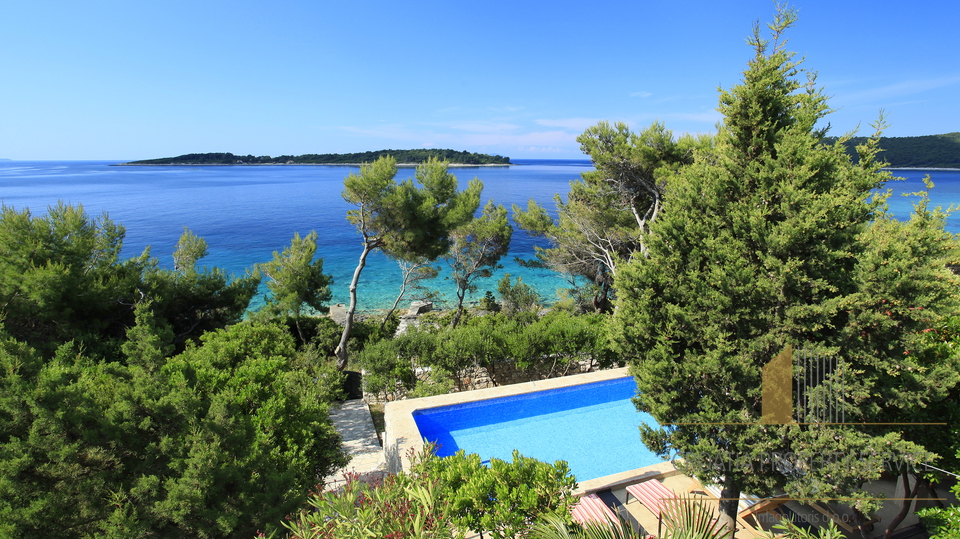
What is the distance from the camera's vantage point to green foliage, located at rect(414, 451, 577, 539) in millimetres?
3955

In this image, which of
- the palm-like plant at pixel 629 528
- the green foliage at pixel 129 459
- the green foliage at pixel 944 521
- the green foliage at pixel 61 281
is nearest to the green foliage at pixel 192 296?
the green foliage at pixel 61 281

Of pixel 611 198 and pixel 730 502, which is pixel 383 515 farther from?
pixel 611 198

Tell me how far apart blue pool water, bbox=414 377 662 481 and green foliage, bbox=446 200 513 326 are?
30.1 feet

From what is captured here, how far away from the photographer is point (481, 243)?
18047mm

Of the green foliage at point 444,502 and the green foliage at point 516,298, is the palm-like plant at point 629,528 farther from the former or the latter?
the green foliage at point 516,298

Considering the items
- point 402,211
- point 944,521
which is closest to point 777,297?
point 944,521

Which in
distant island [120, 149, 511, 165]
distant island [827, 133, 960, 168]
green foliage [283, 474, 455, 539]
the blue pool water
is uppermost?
distant island [120, 149, 511, 165]

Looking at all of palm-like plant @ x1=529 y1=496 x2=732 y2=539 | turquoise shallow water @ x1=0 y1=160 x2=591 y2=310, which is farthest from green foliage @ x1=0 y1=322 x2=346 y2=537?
turquoise shallow water @ x1=0 y1=160 x2=591 y2=310

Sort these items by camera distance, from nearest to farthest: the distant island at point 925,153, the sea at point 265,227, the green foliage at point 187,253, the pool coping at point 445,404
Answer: the pool coping at point 445,404, the green foliage at point 187,253, the sea at point 265,227, the distant island at point 925,153

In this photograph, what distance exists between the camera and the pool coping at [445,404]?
652 cm

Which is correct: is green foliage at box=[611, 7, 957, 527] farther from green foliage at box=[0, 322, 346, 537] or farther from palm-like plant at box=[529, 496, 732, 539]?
green foliage at box=[0, 322, 346, 537]

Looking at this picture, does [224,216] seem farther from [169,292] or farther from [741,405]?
[741,405]

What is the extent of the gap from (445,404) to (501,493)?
4.37m

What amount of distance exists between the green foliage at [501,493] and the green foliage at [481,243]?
13.2 meters
